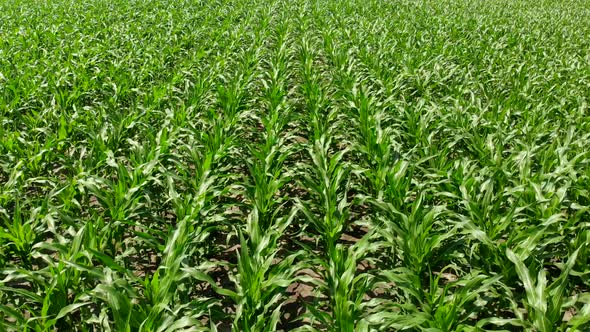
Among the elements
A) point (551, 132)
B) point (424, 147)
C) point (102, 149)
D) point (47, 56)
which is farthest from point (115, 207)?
point (47, 56)

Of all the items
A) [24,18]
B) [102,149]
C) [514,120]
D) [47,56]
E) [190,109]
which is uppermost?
[24,18]

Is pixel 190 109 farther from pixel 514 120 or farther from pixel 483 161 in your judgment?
pixel 514 120

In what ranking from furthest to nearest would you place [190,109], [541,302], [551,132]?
[190,109], [551,132], [541,302]

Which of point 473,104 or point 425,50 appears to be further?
point 425,50

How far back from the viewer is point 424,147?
4379 mm

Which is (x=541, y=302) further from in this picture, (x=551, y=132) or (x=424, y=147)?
(x=551, y=132)

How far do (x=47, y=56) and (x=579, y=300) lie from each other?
8.31 meters

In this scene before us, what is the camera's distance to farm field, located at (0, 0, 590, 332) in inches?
104

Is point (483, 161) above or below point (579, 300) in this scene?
above

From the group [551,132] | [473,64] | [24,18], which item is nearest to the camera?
[551,132]

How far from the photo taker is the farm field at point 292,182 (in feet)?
8.68

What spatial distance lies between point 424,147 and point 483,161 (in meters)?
0.53

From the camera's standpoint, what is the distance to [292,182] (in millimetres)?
4582

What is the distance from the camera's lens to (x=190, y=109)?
542cm
